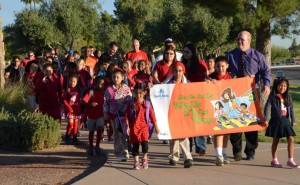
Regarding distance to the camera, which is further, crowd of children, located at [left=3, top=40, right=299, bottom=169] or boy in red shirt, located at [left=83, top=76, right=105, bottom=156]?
boy in red shirt, located at [left=83, top=76, right=105, bottom=156]

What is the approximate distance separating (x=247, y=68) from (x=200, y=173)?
1.97 metres

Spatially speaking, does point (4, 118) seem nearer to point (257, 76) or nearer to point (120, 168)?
point (120, 168)

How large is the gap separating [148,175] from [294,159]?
A: 8.37 ft

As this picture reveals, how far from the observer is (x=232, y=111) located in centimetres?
830

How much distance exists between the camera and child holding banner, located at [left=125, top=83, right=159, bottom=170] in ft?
25.6

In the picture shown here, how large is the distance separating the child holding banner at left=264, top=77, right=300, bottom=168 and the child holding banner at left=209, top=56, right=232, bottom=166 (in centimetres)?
71

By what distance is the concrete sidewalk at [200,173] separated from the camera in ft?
23.2

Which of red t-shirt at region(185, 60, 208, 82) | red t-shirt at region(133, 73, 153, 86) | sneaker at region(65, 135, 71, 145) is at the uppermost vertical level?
red t-shirt at region(133, 73, 153, 86)

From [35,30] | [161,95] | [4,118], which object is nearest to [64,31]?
[35,30]

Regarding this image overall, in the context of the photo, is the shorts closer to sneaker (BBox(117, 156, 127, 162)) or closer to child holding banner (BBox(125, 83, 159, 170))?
sneaker (BBox(117, 156, 127, 162))

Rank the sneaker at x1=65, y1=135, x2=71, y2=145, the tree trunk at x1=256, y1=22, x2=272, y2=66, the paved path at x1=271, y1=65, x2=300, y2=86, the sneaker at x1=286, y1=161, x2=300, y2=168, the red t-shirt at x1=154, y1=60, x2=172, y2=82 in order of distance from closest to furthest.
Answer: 1. the sneaker at x1=286, y1=161, x2=300, y2=168
2. the red t-shirt at x1=154, y1=60, x2=172, y2=82
3. the sneaker at x1=65, y1=135, x2=71, y2=145
4. the tree trunk at x1=256, y1=22, x2=272, y2=66
5. the paved path at x1=271, y1=65, x2=300, y2=86

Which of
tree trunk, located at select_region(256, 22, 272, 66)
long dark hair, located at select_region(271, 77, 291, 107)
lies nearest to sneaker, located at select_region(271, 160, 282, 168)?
long dark hair, located at select_region(271, 77, 291, 107)

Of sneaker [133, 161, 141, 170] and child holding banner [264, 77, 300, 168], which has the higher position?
child holding banner [264, 77, 300, 168]

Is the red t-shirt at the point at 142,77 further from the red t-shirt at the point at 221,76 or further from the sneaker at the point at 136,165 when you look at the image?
the sneaker at the point at 136,165
